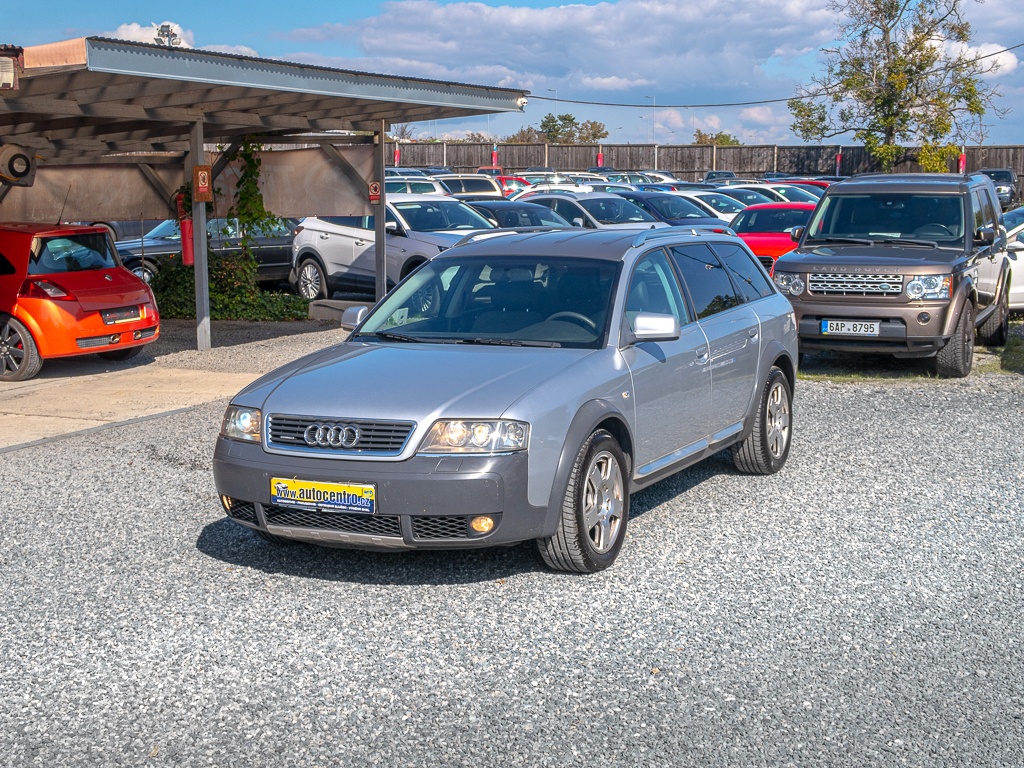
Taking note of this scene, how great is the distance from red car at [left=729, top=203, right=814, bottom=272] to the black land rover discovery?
5.23 meters

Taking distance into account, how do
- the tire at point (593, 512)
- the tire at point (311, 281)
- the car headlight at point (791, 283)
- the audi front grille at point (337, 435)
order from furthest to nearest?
the tire at point (311, 281) < the car headlight at point (791, 283) < the tire at point (593, 512) < the audi front grille at point (337, 435)

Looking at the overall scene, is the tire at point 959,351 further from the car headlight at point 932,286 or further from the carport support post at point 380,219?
the carport support post at point 380,219

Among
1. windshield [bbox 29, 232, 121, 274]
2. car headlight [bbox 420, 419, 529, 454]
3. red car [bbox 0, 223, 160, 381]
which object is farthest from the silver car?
windshield [bbox 29, 232, 121, 274]

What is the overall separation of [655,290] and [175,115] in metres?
8.75

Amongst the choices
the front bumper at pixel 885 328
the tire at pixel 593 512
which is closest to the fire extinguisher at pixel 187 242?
the front bumper at pixel 885 328

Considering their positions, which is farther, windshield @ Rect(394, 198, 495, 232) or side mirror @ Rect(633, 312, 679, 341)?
windshield @ Rect(394, 198, 495, 232)

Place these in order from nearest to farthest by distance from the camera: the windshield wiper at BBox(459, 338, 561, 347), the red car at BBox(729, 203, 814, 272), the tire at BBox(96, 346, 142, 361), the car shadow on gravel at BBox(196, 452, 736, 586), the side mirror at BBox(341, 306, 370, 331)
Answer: the car shadow on gravel at BBox(196, 452, 736, 586)
the windshield wiper at BBox(459, 338, 561, 347)
the side mirror at BBox(341, 306, 370, 331)
the tire at BBox(96, 346, 142, 361)
the red car at BBox(729, 203, 814, 272)

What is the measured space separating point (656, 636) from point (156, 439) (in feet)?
18.4

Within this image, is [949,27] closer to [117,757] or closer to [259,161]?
[259,161]

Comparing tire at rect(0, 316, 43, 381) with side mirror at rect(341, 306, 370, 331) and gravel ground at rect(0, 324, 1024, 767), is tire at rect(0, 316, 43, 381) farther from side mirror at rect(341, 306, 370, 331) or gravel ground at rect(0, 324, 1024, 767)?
side mirror at rect(341, 306, 370, 331)

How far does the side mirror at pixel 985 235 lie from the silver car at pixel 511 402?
5697 millimetres

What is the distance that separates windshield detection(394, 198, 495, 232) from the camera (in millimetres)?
18636

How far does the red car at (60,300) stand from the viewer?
41.4ft

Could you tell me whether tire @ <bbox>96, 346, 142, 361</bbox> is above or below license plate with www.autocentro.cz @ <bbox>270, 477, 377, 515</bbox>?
below
